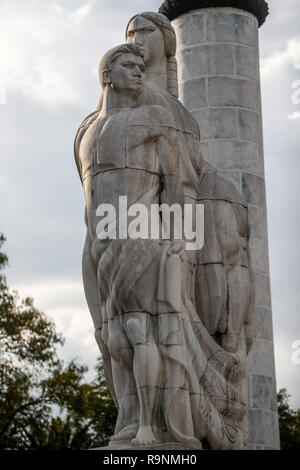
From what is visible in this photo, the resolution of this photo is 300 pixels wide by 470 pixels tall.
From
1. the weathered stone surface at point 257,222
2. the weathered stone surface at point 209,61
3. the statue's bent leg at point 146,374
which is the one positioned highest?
the weathered stone surface at point 209,61

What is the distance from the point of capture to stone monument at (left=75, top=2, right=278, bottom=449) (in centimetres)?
898

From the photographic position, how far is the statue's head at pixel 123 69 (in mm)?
9742

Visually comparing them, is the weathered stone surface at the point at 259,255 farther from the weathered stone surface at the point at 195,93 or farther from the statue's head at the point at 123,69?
the statue's head at the point at 123,69

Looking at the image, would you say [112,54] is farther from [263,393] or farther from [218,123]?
[263,393]

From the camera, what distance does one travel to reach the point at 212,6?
13.6 m

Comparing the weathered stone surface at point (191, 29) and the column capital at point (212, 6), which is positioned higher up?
the column capital at point (212, 6)

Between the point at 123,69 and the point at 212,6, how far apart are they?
427 centimetres

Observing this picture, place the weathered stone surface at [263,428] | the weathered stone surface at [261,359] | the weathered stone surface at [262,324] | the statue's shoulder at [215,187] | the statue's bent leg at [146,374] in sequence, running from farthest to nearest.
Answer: the weathered stone surface at [262,324], the weathered stone surface at [261,359], the weathered stone surface at [263,428], the statue's shoulder at [215,187], the statue's bent leg at [146,374]

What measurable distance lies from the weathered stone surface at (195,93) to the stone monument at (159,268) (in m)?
3.06

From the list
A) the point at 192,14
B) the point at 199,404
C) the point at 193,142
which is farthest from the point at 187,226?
the point at 192,14

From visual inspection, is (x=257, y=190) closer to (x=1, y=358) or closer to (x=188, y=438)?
(x=188, y=438)

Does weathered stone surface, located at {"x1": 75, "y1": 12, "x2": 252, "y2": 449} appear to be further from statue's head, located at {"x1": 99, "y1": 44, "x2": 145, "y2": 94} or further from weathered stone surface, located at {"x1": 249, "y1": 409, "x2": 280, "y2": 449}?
weathered stone surface, located at {"x1": 249, "y1": 409, "x2": 280, "y2": 449}

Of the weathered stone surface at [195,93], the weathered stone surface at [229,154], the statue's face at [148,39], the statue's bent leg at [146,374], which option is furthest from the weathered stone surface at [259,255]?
the statue's bent leg at [146,374]
